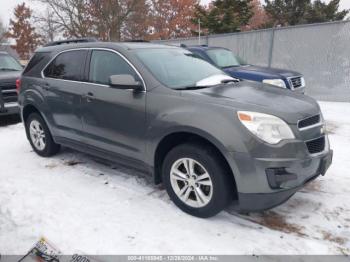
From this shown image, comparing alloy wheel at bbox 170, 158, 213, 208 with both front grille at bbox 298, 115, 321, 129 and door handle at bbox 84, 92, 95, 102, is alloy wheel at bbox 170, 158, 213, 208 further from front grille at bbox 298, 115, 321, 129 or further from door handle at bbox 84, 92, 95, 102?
door handle at bbox 84, 92, 95, 102

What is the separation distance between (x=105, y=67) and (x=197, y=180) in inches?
75.8

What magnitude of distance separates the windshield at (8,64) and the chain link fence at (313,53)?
8.27 metres

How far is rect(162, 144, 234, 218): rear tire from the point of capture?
2.98 m

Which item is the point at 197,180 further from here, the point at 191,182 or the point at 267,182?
the point at 267,182

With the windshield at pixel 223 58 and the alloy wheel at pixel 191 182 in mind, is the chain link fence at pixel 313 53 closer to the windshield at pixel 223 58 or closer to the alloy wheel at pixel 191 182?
the windshield at pixel 223 58

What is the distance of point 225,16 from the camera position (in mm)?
23516

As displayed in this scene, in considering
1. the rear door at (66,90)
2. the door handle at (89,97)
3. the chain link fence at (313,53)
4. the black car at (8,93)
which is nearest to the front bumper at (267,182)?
the door handle at (89,97)

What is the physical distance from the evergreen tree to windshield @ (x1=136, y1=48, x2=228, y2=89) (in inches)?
818

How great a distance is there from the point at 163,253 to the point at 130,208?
0.88m

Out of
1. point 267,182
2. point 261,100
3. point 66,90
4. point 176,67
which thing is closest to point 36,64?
point 66,90

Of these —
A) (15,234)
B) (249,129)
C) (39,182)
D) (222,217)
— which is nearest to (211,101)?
(249,129)

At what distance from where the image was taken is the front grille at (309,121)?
297cm

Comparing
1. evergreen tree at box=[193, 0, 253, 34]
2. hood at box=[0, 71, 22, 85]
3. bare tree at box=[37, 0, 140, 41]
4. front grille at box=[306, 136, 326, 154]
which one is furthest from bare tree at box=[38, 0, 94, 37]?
front grille at box=[306, 136, 326, 154]

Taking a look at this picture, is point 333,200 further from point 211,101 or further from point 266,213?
point 211,101
